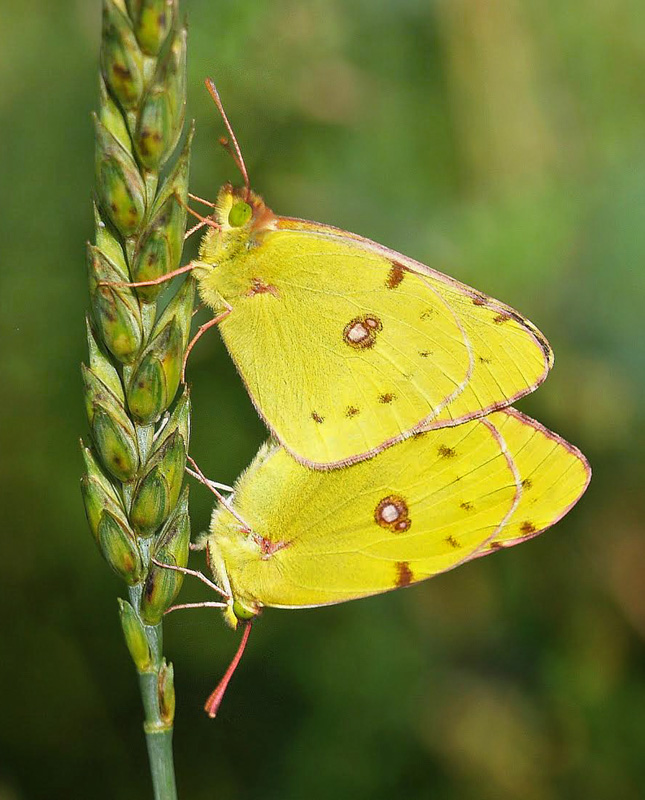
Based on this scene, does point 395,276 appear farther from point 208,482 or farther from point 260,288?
point 208,482

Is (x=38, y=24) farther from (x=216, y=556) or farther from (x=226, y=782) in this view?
(x=226, y=782)

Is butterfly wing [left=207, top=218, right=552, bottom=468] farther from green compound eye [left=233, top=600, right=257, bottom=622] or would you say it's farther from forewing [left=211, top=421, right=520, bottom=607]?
green compound eye [left=233, top=600, right=257, bottom=622]

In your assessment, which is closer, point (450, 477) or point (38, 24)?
point (450, 477)

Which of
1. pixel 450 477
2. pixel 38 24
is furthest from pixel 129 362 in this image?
pixel 38 24

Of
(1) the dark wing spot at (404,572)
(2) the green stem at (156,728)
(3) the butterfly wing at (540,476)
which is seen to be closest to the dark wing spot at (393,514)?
(1) the dark wing spot at (404,572)

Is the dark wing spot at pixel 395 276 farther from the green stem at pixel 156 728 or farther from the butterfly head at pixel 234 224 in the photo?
the green stem at pixel 156 728

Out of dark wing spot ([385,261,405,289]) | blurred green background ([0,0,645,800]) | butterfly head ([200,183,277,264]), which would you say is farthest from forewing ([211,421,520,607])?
blurred green background ([0,0,645,800])
